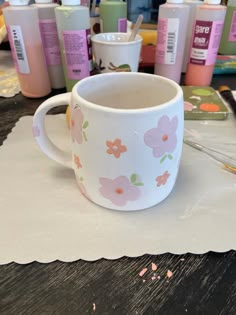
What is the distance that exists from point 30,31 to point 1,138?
19 cm

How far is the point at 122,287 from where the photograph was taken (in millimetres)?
205

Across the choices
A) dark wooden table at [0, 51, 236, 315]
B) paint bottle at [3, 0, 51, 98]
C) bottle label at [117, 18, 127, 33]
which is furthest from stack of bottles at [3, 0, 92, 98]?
dark wooden table at [0, 51, 236, 315]

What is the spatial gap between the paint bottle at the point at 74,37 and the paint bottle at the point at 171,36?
13 cm

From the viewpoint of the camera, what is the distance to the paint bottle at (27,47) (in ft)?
1.40

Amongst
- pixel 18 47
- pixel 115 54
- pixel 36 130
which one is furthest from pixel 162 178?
pixel 18 47

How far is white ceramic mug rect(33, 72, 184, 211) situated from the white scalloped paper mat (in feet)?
0.06

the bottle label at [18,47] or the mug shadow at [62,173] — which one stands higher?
the bottle label at [18,47]

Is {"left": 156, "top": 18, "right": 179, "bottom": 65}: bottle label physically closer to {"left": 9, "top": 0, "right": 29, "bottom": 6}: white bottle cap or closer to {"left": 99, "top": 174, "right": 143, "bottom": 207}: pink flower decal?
{"left": 9, "top": 0, "right": 29, "bottom": 6}: white bottle cap

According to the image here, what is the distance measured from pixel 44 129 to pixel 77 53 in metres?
0.21

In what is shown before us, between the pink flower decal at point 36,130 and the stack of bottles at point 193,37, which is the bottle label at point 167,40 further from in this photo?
the pink flower decal at point 36,130

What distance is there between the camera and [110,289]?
20cm

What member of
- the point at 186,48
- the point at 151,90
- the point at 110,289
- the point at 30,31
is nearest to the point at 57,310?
the point at 110,289

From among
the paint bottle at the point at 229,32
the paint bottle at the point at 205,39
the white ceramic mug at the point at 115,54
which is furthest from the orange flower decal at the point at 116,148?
the paint bottle at the point at 229,32

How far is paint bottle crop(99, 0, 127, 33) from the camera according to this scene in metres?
0.50
